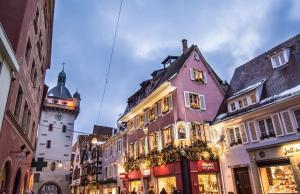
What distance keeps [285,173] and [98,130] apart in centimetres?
3967

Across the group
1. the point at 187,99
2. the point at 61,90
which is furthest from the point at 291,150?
the point at 61,90

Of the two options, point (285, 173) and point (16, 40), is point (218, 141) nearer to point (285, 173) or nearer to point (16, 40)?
point (285, 173)

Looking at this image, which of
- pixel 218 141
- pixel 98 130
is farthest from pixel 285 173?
pixel 98 130

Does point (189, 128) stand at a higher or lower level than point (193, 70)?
lower

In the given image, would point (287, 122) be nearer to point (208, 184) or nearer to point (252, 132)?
point (252, 132)

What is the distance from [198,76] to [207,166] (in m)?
9.15

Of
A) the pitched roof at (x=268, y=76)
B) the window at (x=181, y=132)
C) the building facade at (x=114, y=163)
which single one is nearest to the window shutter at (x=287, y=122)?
the pitched roof at (x=268, y=76)

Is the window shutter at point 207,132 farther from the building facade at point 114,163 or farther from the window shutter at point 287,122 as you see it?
the building facade at point 114,163

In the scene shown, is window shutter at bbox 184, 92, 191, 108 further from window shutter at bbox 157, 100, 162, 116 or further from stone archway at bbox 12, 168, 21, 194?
stone archway at bbox 12, 168, 21, 194

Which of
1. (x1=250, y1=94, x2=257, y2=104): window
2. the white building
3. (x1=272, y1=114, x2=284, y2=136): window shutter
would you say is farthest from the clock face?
(x1=272, y1=114, x2=284, y2=136): window shutter

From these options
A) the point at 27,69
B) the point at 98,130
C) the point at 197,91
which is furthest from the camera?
the point at 98,130

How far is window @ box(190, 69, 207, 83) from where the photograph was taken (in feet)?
83.5

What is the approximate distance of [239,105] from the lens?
21.7 meters

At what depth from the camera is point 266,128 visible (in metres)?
18.4
